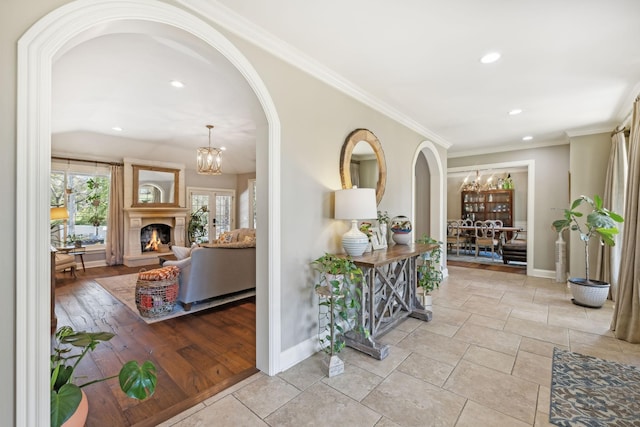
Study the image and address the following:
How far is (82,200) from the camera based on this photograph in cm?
629

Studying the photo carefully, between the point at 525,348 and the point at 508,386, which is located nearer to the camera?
the point at 508,386

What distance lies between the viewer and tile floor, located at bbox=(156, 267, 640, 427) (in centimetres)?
175

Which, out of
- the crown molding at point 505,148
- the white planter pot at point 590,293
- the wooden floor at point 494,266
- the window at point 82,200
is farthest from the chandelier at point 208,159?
the white planter pot at point 590,293

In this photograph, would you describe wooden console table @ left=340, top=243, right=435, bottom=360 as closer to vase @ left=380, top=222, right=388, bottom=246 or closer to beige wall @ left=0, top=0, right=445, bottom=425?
vase @ left=380, top=222, right=388, bottom=246

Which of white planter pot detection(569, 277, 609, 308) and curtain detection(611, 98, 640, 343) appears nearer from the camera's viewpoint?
curtain detection(611, 98, 640, 343)

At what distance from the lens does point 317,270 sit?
257 centimetres

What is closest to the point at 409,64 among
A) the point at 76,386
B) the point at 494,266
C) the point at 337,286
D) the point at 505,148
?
the point at 337,286

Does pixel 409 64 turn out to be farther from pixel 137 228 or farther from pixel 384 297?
pixel 137 228

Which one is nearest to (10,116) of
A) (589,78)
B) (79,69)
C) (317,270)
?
(317,270)

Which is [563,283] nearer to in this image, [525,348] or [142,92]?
[525,348]

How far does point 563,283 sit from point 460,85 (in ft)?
13.9

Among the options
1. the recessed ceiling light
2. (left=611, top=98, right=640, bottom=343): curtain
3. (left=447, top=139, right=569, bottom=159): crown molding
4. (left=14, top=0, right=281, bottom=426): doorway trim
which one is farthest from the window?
(left=611, top=98, right=640, bottom=343): curtain

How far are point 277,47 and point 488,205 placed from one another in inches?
384

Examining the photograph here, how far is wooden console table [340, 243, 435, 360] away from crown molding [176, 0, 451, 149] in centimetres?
167
